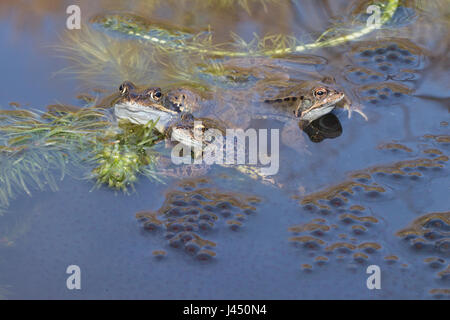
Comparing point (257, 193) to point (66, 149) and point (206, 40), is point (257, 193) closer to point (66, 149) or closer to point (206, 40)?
point (66, 149)

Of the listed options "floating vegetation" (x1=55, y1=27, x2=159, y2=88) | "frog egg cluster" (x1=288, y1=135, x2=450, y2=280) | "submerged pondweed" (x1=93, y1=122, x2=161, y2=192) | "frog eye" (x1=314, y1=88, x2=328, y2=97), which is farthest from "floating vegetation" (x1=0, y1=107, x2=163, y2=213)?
"frog eye" (x1=314, y1=88, x2=328, y2=97)

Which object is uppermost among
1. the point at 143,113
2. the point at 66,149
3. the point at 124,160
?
the point at 143,113

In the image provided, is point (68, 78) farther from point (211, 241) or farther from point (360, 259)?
point (360, 259)

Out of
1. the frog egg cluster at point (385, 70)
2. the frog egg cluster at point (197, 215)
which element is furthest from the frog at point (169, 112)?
the frog egg cluster at point (385, 70)

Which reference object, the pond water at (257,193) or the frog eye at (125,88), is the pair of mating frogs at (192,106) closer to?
the frog eye at (125,88)

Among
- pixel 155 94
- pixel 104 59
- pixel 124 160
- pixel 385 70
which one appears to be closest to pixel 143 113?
pixel 155 94
